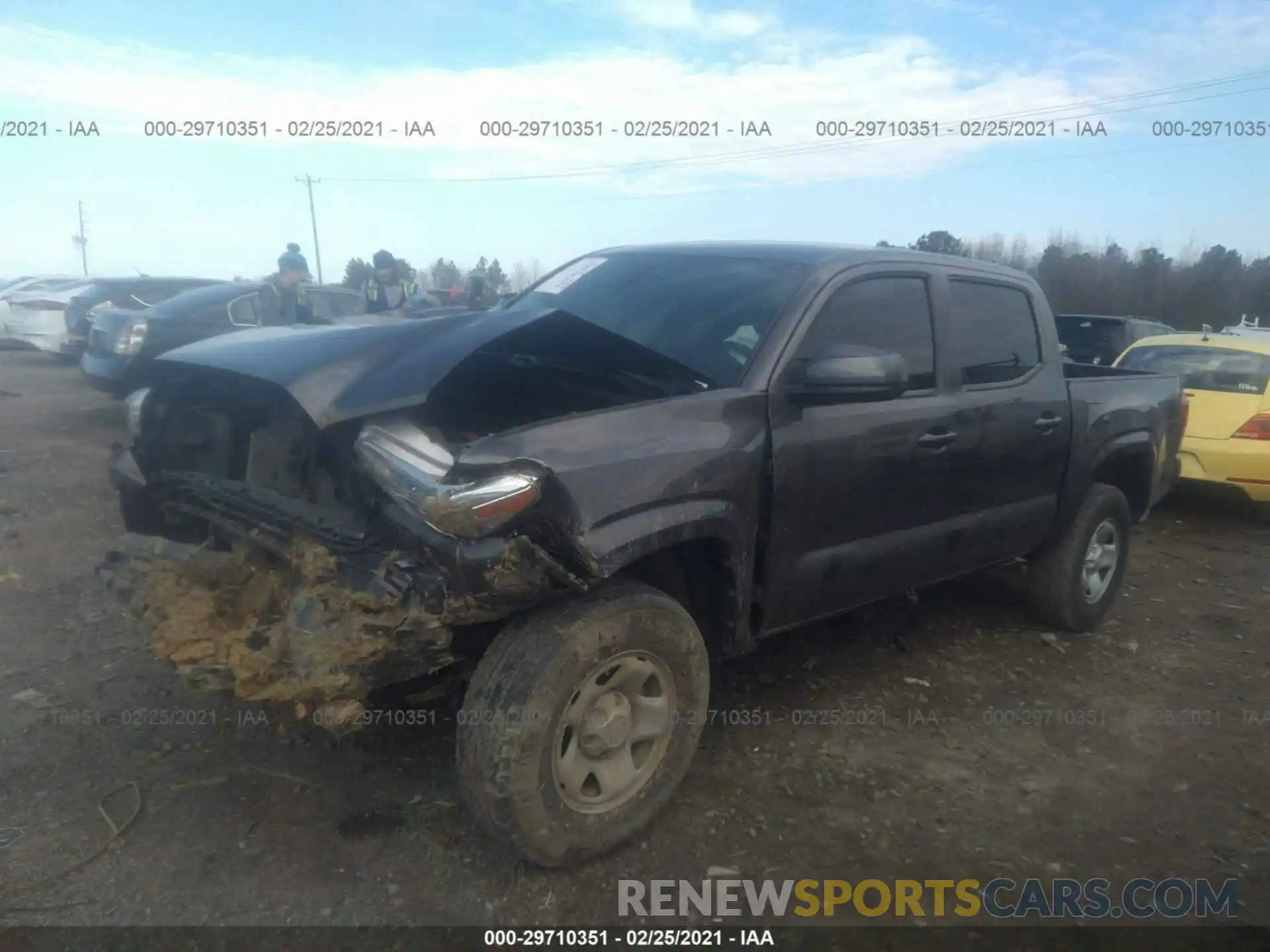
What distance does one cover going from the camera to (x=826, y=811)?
10.7 feet

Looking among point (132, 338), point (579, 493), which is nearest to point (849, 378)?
point (579, 493)

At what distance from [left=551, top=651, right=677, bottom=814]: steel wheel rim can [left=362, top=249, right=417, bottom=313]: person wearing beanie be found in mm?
7889

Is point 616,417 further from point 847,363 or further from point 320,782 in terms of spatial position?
point 320,782

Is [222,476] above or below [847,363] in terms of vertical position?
below

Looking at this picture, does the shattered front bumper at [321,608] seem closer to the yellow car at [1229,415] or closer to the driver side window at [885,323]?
the driver side window at [885,323]

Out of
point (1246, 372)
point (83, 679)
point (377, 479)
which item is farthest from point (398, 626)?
point (1246, 372)

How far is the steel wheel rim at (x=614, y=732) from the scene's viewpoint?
277cm

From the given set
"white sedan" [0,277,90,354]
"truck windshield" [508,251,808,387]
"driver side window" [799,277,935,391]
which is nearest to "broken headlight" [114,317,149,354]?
"white sedan" [0,277,90,354]

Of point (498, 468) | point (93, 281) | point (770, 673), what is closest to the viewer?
point (498, 468)

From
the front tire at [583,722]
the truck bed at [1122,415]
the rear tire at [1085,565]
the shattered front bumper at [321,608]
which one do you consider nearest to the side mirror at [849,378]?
the front tire at [583,722]

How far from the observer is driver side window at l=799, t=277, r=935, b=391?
3506mm

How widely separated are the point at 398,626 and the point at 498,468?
0.51 meters

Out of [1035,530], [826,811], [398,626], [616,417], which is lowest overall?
[826,811]

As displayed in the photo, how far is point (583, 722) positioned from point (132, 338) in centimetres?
747
